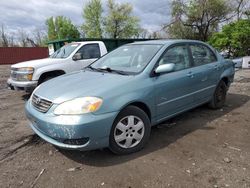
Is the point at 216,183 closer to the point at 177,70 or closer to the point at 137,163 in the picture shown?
the point at 137,163

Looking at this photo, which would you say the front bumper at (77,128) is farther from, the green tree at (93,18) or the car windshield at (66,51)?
the green tree at (93,18)

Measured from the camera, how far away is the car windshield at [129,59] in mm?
3822

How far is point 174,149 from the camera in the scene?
3.55 m

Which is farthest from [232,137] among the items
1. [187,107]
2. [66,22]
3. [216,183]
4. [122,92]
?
[66,22]

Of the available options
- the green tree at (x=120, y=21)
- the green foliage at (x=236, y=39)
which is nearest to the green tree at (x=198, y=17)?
the green foliage at (x=236, y=39)

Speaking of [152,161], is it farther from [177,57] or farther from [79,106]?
[177,57]

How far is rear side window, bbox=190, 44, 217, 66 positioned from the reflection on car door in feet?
0.82

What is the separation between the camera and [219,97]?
5422 mm

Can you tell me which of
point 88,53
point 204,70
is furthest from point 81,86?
point 88,53

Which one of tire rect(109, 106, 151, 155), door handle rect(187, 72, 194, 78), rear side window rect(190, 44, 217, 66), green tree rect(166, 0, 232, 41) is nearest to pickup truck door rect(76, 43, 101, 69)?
rear side window rect(190, 44, 217, 66)

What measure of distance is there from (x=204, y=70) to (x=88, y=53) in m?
4.23

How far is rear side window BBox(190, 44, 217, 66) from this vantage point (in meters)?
4.67

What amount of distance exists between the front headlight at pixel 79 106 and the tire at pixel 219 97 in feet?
10.6

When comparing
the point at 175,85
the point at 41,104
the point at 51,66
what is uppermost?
the point at 51,66
